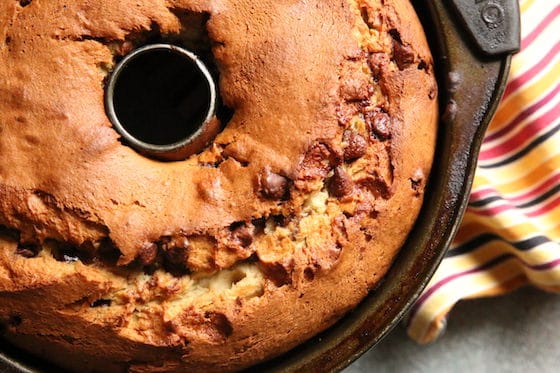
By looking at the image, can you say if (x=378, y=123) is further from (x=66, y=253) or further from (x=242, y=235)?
(x=66, y=253)

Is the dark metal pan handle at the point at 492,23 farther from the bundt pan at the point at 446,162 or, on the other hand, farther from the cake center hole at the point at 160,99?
the cake center hole at the point at 160,99

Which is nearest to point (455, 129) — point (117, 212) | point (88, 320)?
point (117, 212)

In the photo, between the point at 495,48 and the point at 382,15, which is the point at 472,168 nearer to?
A: the point at 495,48

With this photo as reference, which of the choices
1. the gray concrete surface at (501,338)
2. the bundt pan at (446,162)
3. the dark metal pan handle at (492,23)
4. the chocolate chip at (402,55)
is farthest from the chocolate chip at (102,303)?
the gray concrete surface at (501,338)

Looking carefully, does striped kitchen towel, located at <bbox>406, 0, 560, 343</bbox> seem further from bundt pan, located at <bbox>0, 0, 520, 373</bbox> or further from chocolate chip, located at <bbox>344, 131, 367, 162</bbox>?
chocolate chip, located at <bbox>344, 131, 367, 162</bbox>

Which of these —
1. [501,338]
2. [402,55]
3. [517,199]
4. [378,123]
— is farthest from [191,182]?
[501,338]

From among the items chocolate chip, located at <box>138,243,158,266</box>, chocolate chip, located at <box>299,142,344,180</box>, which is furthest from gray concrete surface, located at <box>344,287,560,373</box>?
chocolate chip, located at <box>138,243,158,266</box>

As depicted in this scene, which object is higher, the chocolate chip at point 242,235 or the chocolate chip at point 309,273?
the chocolate chip at point 242,235
